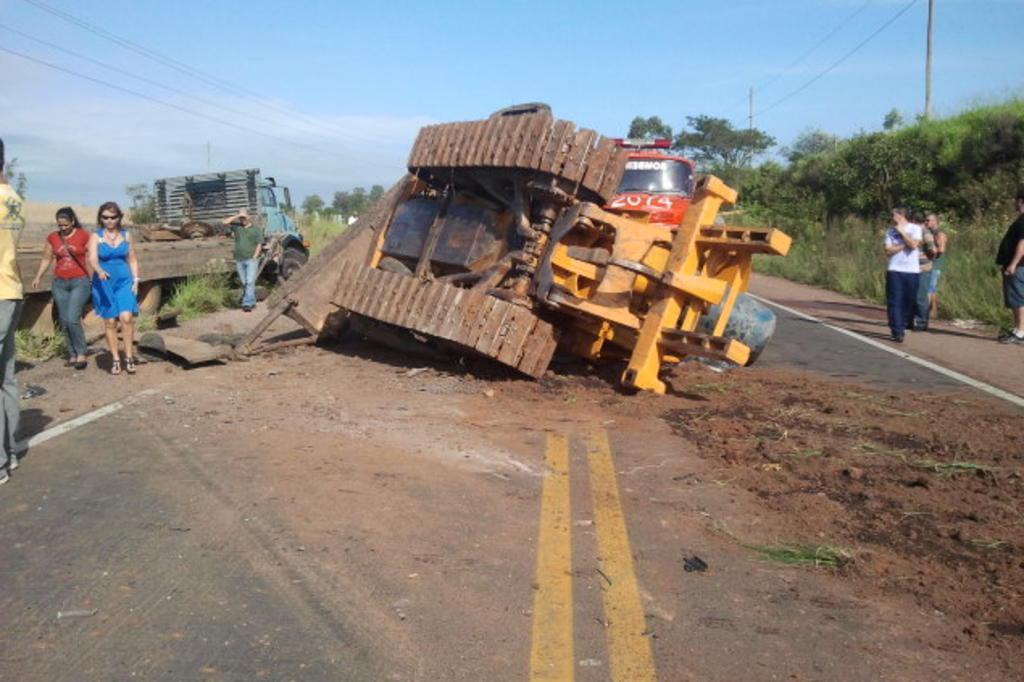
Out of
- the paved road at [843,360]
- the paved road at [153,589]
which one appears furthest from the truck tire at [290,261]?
the paved road at [153,589]

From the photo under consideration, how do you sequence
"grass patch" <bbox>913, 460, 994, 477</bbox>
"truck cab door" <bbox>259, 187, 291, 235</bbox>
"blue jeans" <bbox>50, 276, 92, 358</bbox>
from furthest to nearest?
"truck cab door" <bbox>259, 187, 291, 235</bbox> < "blue jeans" <bbox>50, 276, 92, 358</bbox> < "grass patch" <bbox>913, 460, 994, 477</bbox>

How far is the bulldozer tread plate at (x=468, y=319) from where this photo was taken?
7738 mm

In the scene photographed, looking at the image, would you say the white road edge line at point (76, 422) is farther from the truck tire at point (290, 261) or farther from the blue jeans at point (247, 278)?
the truck tire at point (290, 261)

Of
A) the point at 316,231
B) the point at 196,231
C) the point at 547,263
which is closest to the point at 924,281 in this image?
the point at 547,263

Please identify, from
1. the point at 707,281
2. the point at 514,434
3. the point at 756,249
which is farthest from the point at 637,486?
Result: the point at 756,249

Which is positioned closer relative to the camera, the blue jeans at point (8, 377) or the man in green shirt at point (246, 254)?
the blue jeans at point (8, 377)

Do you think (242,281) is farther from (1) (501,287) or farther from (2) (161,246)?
(1) (501,287)

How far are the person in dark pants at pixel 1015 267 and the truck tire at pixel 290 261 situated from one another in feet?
39.7

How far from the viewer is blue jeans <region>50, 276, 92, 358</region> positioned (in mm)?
Result: 9484

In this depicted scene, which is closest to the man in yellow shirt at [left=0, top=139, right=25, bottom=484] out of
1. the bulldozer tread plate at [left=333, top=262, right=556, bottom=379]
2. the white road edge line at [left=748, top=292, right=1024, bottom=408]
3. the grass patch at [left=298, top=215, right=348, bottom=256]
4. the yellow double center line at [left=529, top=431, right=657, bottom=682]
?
the yellow double center line at [left=529, top=431, right=657, bottom=682]

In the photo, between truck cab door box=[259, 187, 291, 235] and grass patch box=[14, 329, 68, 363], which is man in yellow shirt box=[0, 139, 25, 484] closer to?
grass patch box=[14, 329, 68, 363]

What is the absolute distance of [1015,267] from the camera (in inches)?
434

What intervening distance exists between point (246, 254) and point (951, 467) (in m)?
12.3

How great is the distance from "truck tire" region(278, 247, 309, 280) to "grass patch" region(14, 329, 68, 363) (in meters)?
7.10
